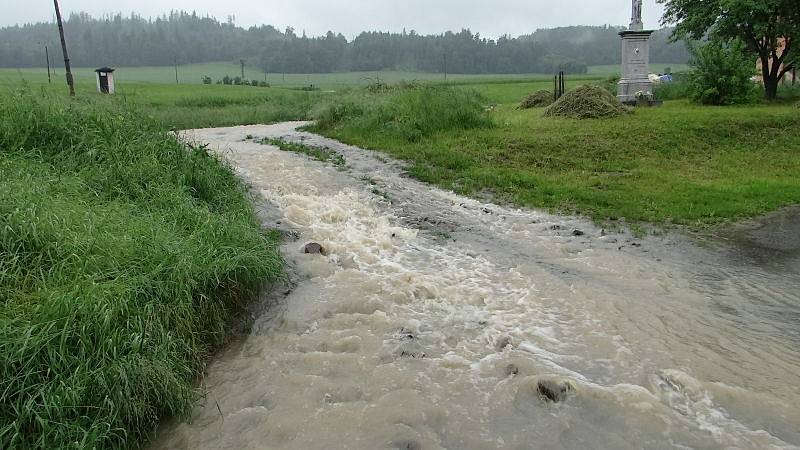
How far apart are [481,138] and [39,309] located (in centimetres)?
1239

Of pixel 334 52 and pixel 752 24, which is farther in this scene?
pixel 334 52

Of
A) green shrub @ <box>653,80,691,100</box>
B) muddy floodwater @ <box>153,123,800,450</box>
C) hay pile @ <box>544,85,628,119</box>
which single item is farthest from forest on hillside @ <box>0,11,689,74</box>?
muddy floodwater @ <box>153,123,800,450</box>

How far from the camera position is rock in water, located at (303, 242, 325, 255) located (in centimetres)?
820

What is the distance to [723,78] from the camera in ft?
67.6

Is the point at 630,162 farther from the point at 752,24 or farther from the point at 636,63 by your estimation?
the point at 752,24

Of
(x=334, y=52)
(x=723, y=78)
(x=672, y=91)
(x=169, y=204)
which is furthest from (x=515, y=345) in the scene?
(x=334, y=52)

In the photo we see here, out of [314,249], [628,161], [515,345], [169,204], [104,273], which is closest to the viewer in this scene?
[104,273]

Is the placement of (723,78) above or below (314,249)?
above

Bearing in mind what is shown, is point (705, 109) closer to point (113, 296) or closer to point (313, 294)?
point (313, 294)

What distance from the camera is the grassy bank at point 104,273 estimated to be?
4004mm

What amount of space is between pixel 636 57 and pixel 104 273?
888 inches

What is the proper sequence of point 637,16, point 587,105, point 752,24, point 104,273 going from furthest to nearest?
point 637,16, point 752,24, point 587,105, point 104,273

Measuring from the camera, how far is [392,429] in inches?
172

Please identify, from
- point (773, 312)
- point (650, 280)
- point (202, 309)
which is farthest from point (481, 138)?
point (202, 309)
